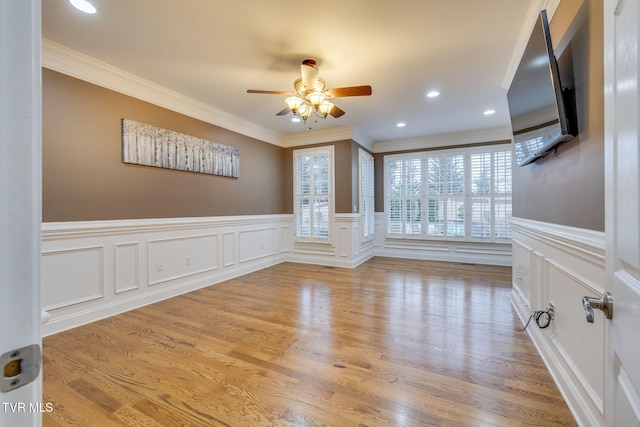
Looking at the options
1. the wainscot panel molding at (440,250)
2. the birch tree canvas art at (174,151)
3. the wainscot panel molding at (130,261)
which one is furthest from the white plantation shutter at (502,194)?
the birch tree canvas art at (174,151)

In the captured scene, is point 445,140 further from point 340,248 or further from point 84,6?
point 84,6

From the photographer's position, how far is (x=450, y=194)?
220 inches

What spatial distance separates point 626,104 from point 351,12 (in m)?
2.00

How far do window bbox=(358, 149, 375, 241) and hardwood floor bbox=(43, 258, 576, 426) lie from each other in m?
2.40

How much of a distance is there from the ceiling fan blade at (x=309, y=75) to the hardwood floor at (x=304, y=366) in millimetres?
2367

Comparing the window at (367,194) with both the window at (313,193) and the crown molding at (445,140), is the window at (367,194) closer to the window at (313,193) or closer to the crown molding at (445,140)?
the crown molding at (445,140)

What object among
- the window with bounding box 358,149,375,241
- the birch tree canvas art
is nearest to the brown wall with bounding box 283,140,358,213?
the window with bounding box 358,149,375,241

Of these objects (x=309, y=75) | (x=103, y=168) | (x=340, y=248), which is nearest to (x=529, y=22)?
(x=309, y=75)

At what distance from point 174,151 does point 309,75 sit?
2.04 metres

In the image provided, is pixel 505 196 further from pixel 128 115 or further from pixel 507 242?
pixel 128 115

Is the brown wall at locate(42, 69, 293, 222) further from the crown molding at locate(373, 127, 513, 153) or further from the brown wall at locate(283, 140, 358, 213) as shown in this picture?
the crown molding at locate(373, 127, 513, 153)

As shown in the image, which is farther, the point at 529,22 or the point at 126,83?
the point at 126,83

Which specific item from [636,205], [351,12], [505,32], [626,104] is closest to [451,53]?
[505,32]

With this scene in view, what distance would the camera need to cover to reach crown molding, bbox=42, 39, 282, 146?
2516mm
